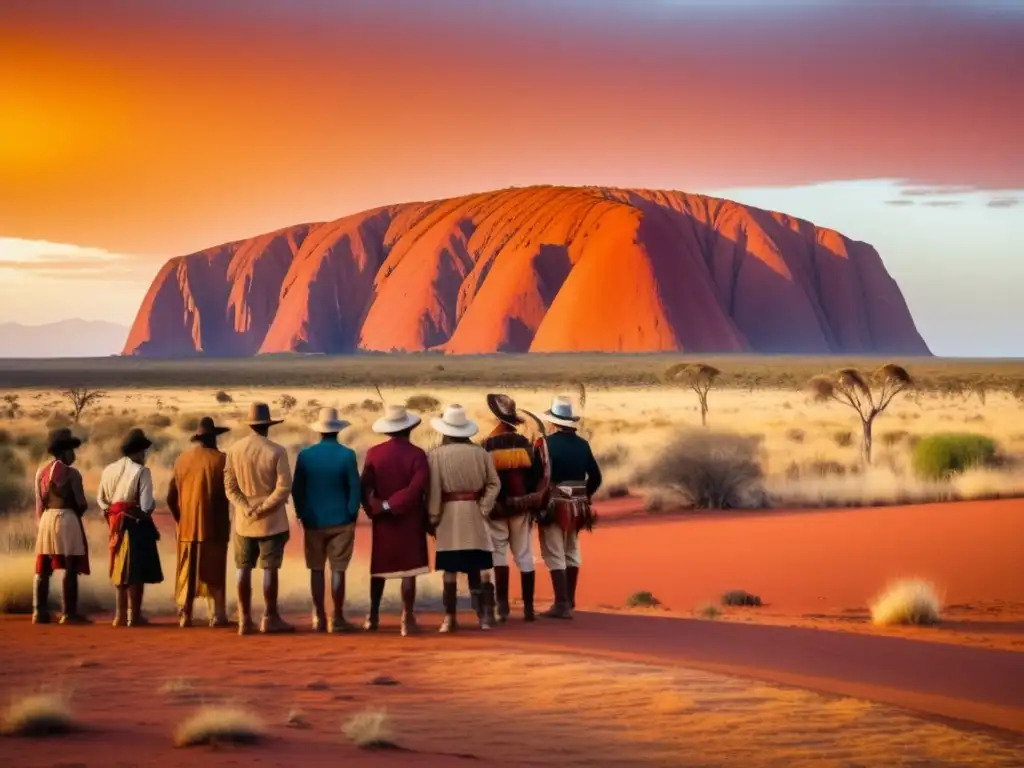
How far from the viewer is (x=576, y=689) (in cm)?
833

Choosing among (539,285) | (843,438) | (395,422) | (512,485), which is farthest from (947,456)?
(539,285)

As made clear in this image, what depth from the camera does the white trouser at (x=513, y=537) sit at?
10188 mm

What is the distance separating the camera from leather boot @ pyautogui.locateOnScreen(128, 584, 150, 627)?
1038cm

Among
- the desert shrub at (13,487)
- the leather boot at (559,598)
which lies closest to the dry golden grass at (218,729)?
the leather boot at (559,598)

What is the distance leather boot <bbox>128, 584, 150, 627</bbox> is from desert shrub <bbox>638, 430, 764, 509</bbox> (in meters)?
12.0

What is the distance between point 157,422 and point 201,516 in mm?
26582

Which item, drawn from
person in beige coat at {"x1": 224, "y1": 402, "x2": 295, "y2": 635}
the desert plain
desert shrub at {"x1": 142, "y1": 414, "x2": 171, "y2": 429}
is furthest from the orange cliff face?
person in beige coat at {"x1": 224, "y1": 402, "x2": 295, "y2": 635}

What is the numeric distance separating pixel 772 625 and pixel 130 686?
548cm

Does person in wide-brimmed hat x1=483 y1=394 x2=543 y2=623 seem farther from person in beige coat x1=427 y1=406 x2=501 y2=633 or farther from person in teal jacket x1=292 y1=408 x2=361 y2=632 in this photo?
person in teal jacket x1=292 y1=408 x2=361 y2=632

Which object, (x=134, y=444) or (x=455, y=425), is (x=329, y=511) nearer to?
(x=455, y=425)

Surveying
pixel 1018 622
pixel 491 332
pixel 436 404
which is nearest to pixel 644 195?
pixel 491 332

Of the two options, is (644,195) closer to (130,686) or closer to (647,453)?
(647,453)

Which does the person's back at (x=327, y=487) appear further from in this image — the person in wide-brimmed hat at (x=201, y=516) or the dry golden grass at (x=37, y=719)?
the dry golden grass at (x=37, y=719)

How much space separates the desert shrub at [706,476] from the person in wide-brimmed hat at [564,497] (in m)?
10.6
